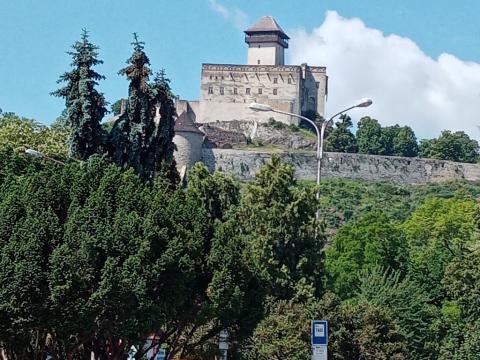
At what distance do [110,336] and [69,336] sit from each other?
1801 millimetres

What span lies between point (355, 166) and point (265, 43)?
22938 millimetres

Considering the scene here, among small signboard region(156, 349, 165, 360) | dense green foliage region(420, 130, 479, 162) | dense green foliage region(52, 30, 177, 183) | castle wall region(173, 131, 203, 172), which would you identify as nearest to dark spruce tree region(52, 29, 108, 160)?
dense green foliage region(52, 30, 177, 183)

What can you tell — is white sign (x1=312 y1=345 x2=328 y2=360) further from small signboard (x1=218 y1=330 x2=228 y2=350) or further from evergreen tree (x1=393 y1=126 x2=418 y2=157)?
evergreen tree (x1=393 y1=126 x2=418 y2=157)

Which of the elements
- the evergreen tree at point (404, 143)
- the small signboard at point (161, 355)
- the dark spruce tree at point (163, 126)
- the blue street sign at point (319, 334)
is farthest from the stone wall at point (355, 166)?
the blue street sign at point (319, 334)

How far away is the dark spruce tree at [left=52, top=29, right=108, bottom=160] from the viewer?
3653 centimetres

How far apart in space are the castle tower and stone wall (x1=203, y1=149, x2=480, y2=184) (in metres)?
19.7

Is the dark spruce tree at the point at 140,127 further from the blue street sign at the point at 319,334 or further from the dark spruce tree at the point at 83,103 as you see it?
the blue street sign at the point at 319,334

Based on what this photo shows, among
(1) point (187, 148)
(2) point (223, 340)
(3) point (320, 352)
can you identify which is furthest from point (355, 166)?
(3) point (320, 352)

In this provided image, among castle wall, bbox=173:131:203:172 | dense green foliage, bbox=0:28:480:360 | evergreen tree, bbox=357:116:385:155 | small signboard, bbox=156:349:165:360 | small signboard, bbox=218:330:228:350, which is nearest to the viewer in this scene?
dense green foliage, bbox=0:28:480:360

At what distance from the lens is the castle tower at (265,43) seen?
138 m

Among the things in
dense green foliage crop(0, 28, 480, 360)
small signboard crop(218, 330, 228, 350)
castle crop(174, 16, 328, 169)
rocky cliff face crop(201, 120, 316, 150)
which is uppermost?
castle crop(174, 16, 328, 169)

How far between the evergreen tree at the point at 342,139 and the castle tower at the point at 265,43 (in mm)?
11144

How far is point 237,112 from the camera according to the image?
135 meters

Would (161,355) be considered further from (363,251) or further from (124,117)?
(363,251)
